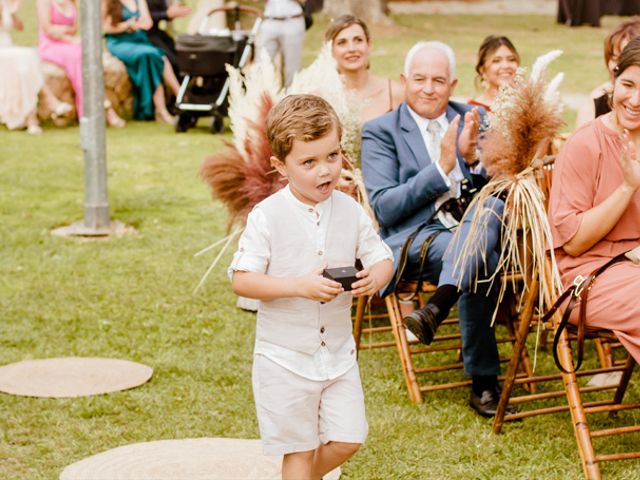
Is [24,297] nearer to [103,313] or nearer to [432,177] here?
[103,313]

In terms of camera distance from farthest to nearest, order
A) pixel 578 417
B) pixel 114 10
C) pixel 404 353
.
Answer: pixel 114 10, pixel 404 353, pixel 578 417

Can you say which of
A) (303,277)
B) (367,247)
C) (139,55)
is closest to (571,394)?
(367,247)

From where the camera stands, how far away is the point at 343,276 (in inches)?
130

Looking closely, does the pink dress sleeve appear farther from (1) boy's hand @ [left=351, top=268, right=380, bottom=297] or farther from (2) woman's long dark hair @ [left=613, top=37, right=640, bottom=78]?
(1) boy's hand @ [left=351, top=268, right=380, bottom=297]

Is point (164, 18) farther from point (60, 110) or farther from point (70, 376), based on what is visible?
point (70, 376)

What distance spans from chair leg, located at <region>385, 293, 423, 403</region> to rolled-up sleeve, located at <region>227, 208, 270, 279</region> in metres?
1.88

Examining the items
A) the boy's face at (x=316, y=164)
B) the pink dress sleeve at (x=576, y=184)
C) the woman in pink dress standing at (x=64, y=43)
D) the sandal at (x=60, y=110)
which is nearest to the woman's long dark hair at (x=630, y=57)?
the pink dress sleeve at (x=576, y=184)

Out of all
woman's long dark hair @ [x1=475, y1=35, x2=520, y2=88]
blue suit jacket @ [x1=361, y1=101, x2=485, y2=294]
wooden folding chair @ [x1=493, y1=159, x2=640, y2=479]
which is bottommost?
wooden folding chair @ [x1=493, y1=159, x2=640, y2=479]

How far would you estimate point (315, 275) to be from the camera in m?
3.34

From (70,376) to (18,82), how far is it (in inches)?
326

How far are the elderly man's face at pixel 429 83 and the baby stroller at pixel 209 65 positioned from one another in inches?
294

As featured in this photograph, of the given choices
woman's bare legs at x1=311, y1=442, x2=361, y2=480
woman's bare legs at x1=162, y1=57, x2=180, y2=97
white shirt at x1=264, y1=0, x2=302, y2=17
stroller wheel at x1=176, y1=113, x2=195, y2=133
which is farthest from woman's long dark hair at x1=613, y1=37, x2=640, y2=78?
woman's bare legs at x1=162, y1=57, x2=180, y2=97

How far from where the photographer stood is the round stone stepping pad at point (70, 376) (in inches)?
206

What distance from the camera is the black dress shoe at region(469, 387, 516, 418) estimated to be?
4984 mm
